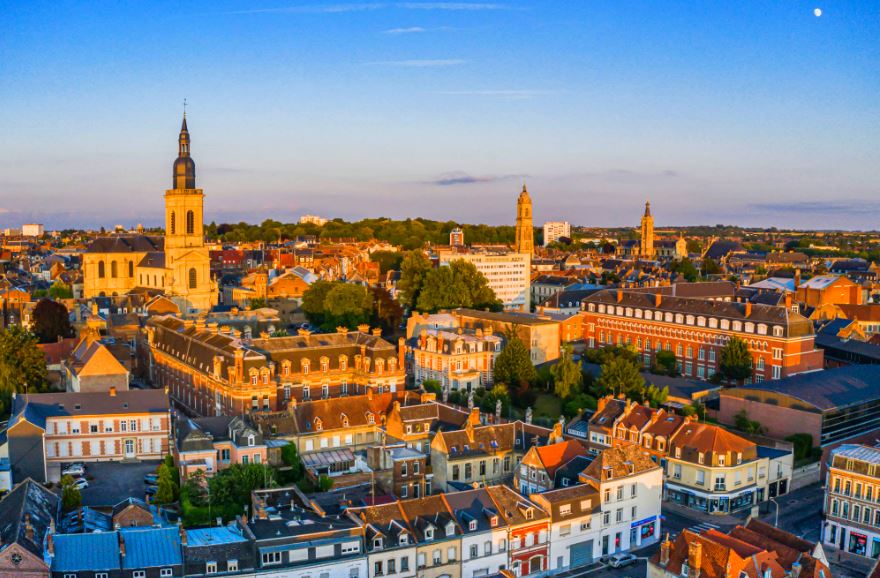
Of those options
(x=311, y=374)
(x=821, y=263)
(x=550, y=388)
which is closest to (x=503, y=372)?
(x=550, y=388)

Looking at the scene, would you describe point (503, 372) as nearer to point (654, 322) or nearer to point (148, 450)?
point (654, 322)

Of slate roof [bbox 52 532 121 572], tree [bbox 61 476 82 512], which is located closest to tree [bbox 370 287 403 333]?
tree [bbox 61 476 82 512]

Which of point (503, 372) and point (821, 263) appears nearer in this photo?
point (503, 372)

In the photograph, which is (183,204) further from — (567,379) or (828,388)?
(828,388)

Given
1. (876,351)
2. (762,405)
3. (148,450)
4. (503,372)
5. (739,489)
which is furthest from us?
(876,351)

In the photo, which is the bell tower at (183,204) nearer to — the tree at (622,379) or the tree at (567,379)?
the tree at (567,379)

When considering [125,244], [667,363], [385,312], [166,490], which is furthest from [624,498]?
[125,244]

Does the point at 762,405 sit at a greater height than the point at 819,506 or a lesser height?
greater
